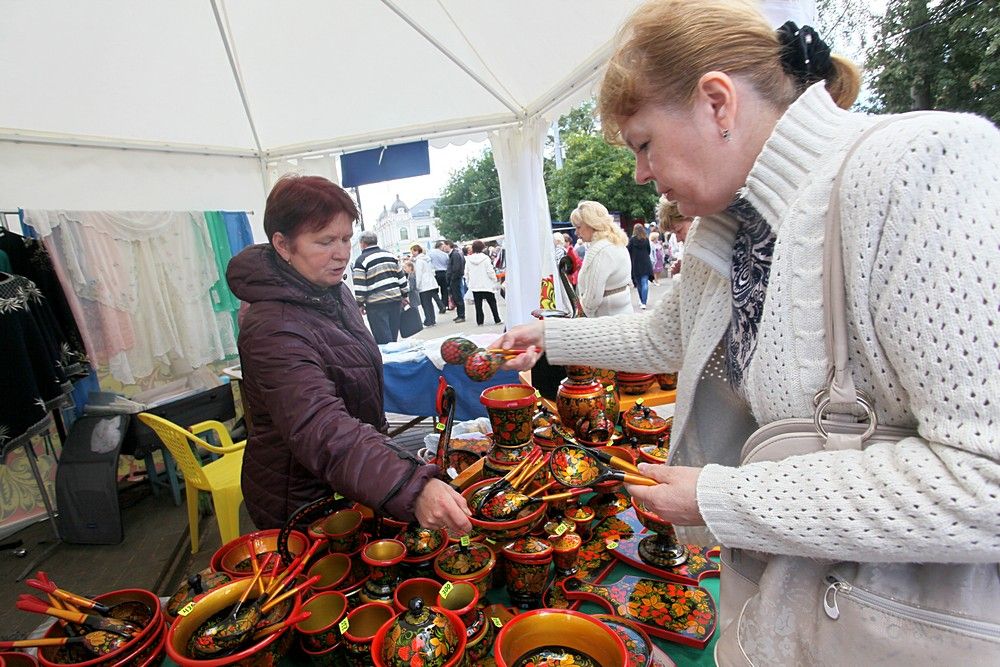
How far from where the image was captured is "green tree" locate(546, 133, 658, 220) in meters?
19.7

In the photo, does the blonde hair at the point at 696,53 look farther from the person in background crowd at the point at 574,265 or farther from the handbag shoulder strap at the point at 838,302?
the person in background crowd at the point at 574,265

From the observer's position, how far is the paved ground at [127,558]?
321 centimetres

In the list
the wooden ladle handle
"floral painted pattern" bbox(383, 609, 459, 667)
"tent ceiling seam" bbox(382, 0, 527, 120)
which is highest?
"tent ceiling seam" bbox(382, 0, 527, 120)

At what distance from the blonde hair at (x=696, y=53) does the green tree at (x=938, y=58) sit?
33.9 ft

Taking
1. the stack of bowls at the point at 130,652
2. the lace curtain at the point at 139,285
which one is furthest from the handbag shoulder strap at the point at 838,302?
the lace curtain at the point at 139,285

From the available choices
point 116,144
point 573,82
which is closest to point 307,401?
point 573,82

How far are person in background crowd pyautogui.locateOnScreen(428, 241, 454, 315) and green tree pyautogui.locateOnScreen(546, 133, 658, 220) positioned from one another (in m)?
8.27

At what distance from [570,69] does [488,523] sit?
346 centimetres

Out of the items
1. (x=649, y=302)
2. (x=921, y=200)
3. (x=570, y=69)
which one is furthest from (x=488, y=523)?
(x=649, y=302)

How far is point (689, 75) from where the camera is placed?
856 millimetres

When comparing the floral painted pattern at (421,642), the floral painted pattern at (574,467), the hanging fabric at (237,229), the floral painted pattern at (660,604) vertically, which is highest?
the hanging fabric at (237,229)

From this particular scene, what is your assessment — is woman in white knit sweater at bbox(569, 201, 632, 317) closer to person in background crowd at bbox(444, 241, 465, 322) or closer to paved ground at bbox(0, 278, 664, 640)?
paved ground at bbox(0, 278, 664, 640)

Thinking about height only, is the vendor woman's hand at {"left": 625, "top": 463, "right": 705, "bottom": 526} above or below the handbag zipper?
above

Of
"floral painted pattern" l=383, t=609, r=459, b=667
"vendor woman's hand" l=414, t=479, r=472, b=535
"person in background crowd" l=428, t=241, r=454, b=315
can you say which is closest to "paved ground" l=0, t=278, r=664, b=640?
"vendor woman's hand" l=414, t=479, r=472, b=535
